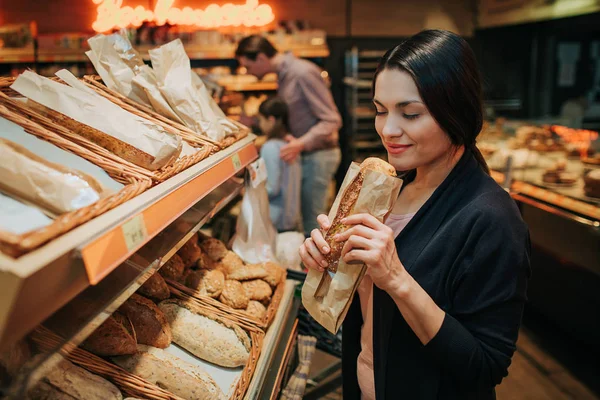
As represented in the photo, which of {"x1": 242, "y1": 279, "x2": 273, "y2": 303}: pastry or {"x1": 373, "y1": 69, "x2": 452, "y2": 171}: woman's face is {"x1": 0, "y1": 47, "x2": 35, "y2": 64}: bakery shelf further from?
{"x1": 373, "y1": 69, "x2": 452, "y2": 171}: woman's face

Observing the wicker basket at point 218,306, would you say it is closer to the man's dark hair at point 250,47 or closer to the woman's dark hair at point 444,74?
the woman's dark hair at point 444,74

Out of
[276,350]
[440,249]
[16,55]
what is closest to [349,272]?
[440,249]

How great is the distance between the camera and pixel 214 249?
2076mm

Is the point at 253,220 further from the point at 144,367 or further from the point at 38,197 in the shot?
the point at 38,197

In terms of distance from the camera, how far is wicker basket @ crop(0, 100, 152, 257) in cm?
72

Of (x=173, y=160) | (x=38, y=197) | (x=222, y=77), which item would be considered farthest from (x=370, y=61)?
(x=38, y=197)

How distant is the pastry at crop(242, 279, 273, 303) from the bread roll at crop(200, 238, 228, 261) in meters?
0.24

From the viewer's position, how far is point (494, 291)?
1.11 meters

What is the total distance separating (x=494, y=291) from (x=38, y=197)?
1.01 meters

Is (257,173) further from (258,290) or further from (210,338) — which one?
(210,338)

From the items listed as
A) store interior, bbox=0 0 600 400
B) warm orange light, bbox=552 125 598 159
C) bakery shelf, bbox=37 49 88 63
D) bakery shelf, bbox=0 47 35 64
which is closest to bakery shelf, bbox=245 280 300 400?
store interior, bbox=0 0 600 400

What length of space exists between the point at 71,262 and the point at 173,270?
0.97m

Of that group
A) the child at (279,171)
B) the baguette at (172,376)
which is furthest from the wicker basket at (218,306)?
the child at (279,171)

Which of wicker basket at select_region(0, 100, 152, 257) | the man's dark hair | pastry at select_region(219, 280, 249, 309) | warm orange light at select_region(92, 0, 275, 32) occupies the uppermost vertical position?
warm orange light at select_region(92, 0, 275, 32)
